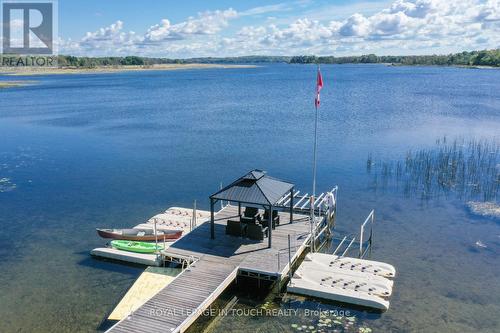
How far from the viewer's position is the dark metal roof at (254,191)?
20.2 meters

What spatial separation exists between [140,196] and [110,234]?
27.9 ft

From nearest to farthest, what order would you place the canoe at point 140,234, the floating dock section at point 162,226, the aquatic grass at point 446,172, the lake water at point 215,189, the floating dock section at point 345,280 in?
1. the floating dock section at point 345,280
2. the lake water at point 215,189
3. the floating dock section at point 162,226
4. the canoe at point 140,234
5. the aquatic grass at point 446,172

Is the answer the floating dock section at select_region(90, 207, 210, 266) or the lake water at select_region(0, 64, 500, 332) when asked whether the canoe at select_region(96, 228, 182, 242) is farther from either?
the lake water at select_region(0, 64, 500, 332)

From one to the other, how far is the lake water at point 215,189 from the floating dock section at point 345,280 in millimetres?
539

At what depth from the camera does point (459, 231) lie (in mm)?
25312

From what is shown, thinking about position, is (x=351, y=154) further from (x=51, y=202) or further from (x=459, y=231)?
(x=51, y=202)

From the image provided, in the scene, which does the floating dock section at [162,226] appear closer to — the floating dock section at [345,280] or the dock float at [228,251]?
the dock float at [228,251]

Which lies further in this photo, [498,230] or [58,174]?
[58,174]

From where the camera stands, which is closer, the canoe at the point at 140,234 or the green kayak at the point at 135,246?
the green kayak at the point at 135,246

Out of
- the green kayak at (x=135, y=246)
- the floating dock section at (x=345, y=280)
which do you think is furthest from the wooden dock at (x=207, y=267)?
the green kayak at (x=135, y=246)

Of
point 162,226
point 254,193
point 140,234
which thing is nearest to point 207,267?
point 254,193

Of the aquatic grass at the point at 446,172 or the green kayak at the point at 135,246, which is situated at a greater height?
the aquatic grass at the point at 446,172

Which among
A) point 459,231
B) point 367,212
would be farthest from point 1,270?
point 459,231

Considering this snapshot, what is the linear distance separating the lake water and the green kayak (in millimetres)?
1103
